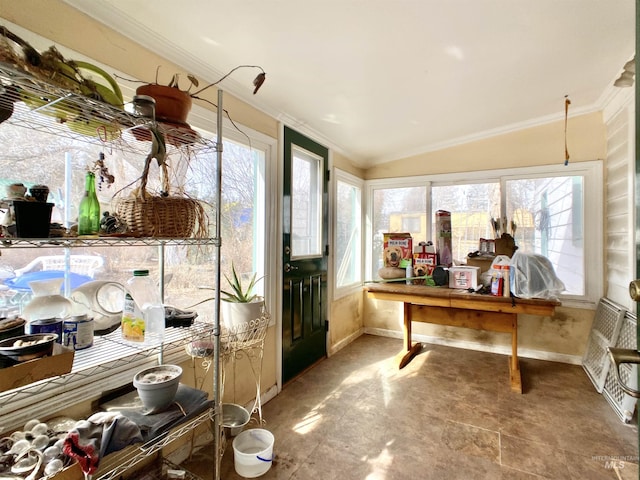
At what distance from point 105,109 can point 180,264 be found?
1008 millimetres

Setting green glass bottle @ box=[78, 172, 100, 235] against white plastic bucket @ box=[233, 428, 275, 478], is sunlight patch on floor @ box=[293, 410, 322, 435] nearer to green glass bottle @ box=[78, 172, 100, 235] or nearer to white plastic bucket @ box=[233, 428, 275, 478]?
white plastic bucket @ box=[233, 428, 275, 478]

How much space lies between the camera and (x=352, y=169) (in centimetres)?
386

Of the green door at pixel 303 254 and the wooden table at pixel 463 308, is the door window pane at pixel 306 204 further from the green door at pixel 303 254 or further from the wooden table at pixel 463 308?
the wooden table at pixel 463 308

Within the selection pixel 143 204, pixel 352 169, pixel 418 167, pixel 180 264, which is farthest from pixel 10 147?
pixel 418 167

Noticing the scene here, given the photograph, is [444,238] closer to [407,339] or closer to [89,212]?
[407,339]

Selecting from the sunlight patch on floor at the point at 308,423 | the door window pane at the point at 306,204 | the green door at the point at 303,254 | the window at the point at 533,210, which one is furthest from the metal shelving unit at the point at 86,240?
the window at the point at 533,210

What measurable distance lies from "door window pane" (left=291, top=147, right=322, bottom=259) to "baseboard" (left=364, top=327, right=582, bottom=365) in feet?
5.20

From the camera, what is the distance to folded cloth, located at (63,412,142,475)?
0.92m

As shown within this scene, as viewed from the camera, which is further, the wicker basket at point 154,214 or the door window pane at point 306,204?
the door window pane at point 306,204

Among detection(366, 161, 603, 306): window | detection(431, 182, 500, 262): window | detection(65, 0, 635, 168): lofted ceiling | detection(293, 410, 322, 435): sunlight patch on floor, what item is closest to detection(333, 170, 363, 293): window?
detection(366, 161, 603, 306): window

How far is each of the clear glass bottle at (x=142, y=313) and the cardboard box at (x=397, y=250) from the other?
280cm

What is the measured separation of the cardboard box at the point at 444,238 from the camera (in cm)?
354

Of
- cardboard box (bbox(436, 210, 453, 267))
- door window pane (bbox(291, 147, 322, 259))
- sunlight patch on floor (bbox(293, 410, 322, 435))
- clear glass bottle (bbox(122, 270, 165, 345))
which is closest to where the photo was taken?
clear glass bottle (bbox(122, 270, 165, 345))

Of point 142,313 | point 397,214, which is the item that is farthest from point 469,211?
point 142,313
